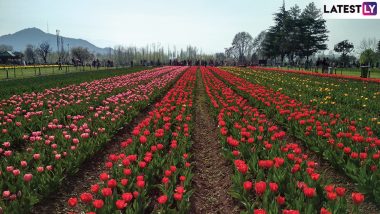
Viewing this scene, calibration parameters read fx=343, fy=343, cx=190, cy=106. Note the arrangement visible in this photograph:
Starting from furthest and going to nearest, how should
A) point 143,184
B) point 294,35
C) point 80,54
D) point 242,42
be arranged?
1. point 242,42
2. point 80,54
3. point 294,35
4. point 143,184

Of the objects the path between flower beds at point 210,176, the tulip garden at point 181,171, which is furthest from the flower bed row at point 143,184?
the path between flower beds at point 210,176

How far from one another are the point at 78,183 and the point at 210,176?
2.28m

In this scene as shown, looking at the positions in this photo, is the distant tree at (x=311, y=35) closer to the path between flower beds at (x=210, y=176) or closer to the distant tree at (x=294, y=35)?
the distant tree at (x=294, y=35)

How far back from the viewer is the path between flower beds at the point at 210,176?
495cm

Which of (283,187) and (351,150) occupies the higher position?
(351,150)

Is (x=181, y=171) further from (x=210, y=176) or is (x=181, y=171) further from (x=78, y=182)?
(x=78, y=182)

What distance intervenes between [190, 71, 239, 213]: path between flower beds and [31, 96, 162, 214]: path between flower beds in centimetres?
177

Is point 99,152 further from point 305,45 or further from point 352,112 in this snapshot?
point 305,45

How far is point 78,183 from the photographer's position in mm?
5809

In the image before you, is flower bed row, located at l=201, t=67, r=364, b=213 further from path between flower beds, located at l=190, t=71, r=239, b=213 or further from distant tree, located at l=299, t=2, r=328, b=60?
distant tree, located at l=299, t=2, r=328, b=60

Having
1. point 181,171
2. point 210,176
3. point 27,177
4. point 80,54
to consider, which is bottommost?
point 210,176

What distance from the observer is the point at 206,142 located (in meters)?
8.46

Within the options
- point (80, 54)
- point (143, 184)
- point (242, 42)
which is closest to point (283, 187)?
point (143, 184)

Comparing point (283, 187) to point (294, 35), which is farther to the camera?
point (294, 35)
